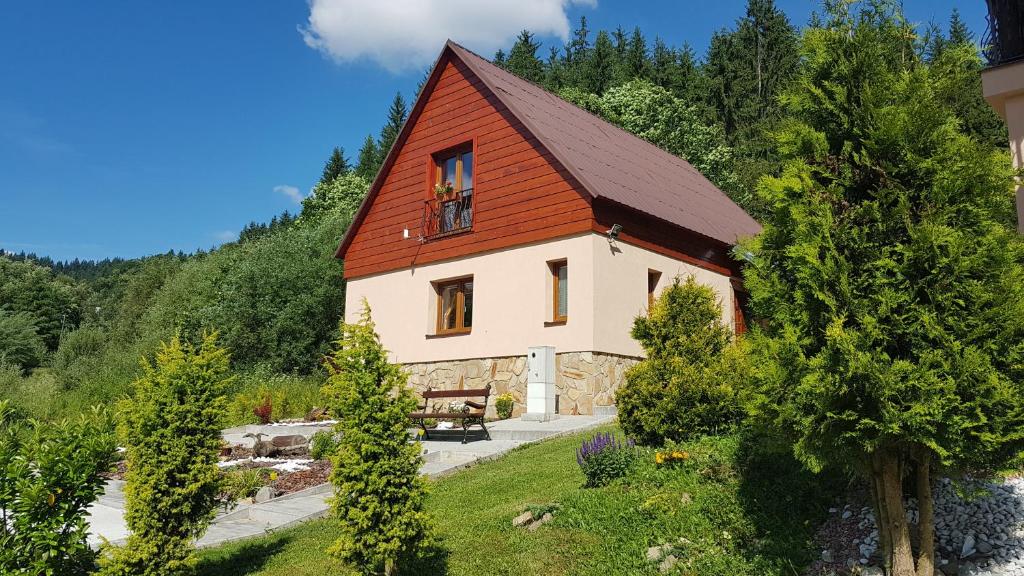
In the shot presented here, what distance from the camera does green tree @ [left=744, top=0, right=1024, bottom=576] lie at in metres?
3.91

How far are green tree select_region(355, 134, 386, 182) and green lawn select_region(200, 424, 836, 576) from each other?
4290 cm

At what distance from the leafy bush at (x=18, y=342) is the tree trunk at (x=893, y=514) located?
39.2 m

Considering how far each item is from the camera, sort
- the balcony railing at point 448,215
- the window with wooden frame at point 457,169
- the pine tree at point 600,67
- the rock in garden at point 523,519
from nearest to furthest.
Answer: the rock in garden at point 523,519
the balcony railing at point 448,215
the window with wooden frame at point 457,169
the pine tree at point 600,67

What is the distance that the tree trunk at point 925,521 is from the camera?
423cm

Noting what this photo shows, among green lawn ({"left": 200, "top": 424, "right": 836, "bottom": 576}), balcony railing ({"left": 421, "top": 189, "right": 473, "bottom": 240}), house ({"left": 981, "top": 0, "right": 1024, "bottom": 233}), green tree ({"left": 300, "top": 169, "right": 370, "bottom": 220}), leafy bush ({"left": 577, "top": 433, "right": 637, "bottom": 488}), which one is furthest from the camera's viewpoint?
green tree ({"left": 300, "top": 169, "right": 370, "bottom": 220})

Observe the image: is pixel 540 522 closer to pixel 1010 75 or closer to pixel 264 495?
pixel 264 495

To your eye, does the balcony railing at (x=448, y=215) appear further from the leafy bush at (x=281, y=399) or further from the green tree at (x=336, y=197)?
the green tree at (x=336, y=197)

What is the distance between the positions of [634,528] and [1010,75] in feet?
19.9

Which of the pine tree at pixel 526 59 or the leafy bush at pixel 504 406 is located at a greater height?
the pine tree at pixel 526 59

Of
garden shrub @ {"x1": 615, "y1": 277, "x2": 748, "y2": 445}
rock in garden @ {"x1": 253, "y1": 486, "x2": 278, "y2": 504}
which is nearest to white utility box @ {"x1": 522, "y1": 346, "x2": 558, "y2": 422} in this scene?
garden shrub @ {"x1": 615, "y1": 277, "x2": 748, "y2": 445}

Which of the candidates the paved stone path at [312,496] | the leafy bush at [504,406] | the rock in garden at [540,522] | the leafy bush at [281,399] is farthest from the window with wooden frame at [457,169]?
the rock in garden at [540,522]

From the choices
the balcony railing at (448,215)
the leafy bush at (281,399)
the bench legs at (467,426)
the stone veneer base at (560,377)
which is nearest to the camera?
the bench legs at (467,426)

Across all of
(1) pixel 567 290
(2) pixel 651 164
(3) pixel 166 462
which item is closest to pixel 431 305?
(1) pixel 567 290

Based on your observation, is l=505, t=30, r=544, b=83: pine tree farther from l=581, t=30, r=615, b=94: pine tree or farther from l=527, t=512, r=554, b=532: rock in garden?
l=527, t=512, r=554, b=532: rock in garden
